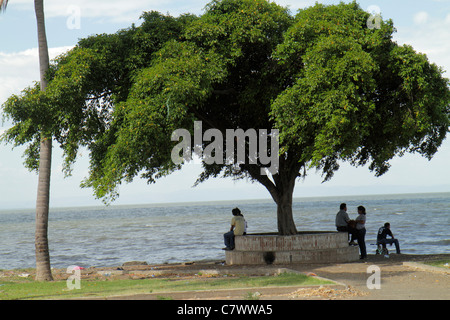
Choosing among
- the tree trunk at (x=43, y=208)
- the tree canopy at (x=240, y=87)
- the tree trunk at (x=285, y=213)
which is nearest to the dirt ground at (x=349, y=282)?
the tree trunk at (x=43, y=208)

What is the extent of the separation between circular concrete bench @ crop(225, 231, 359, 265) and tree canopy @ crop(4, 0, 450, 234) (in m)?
3.05

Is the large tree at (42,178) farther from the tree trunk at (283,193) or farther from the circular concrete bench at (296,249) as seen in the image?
the tree trunk at (283,193)

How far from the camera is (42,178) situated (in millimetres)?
16641

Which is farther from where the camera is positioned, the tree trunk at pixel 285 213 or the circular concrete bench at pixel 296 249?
the tree trunk at pixel 285 213

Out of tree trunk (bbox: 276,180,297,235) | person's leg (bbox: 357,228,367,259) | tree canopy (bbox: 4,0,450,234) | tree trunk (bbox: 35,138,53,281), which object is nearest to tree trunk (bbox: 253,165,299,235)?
tree trunk (bbox: 276,180,297,235)

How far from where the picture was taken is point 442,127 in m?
18.3

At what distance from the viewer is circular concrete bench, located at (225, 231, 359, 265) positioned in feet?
60.7
